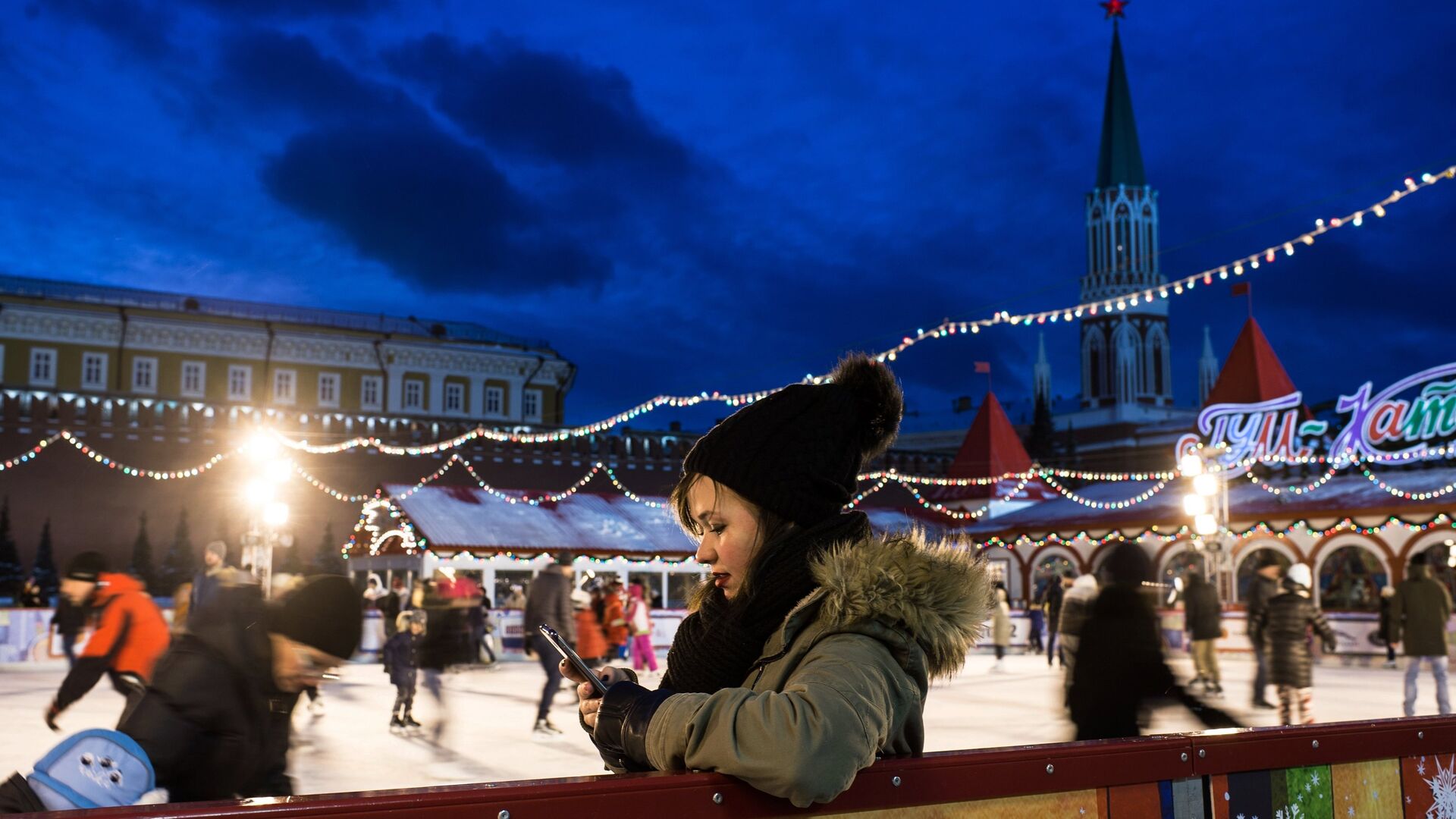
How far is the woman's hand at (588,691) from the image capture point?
1666 millimetres

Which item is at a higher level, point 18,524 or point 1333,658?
point 18,524

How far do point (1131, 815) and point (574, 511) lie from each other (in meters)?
22.1

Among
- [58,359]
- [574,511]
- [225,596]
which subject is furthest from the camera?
[58,359]

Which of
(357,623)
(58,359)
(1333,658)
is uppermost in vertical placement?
(58,359)

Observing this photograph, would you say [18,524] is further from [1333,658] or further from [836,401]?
[836,401]

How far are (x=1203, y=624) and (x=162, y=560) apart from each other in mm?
20990

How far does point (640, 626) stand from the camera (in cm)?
1320

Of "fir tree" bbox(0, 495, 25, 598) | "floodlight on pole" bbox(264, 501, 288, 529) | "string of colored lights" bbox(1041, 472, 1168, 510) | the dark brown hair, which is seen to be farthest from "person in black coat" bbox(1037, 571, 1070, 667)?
"fir tree" bbox(0, 495, 25, 598)

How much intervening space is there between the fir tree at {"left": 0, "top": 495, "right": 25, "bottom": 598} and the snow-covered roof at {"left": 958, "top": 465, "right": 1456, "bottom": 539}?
61.5ft

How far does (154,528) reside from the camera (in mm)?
25141

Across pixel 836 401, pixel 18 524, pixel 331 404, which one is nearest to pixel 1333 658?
pixel 836 401

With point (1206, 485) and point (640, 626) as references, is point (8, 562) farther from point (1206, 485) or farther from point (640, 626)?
point (1206, 485)

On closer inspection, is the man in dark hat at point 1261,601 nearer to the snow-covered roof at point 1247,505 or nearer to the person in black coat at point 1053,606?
the person in black coat at point 1053,606

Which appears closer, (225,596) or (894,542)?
(894,542)
